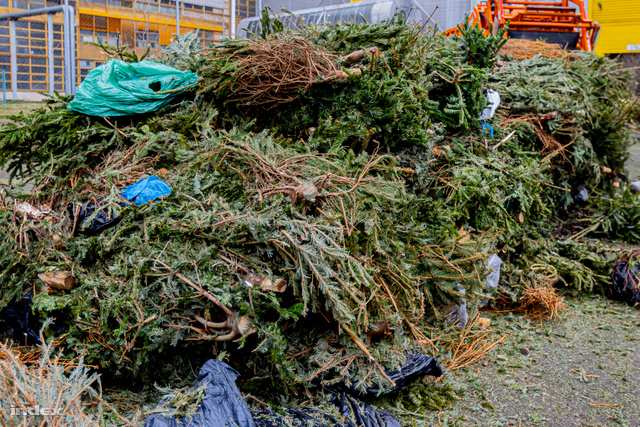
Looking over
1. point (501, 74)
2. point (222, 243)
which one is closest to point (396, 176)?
point (222, 243)

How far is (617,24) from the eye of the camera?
1501cm

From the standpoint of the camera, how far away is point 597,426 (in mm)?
2828

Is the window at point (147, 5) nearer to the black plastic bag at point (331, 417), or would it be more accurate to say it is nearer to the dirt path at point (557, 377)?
the dirt path at point (557, 377)

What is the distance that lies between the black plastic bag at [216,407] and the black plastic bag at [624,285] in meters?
3.87

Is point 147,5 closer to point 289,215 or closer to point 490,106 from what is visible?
point 490,106

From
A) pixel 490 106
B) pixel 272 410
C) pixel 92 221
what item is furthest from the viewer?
pixel 490 106

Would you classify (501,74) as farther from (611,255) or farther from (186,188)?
(186,188)

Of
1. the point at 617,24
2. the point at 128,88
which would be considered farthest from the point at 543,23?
the point at 128,88

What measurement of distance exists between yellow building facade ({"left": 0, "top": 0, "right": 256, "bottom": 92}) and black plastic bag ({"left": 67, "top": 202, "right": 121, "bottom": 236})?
5.67m

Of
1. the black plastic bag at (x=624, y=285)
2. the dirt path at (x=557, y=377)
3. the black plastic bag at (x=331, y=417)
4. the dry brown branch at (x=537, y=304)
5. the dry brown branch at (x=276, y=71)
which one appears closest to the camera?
the black plastic bag at (x=331, y=417)

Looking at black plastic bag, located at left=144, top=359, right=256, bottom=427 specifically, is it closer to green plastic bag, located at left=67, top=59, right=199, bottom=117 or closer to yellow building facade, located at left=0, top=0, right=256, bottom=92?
green plastic bag, located at left=67, top=59, right=199, bottom=117

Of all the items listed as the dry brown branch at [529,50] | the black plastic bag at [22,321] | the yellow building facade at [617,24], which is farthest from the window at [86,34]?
the yellow building facade at [617,24]

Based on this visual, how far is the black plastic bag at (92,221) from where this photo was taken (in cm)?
324

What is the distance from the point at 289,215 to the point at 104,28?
29.1 feet
